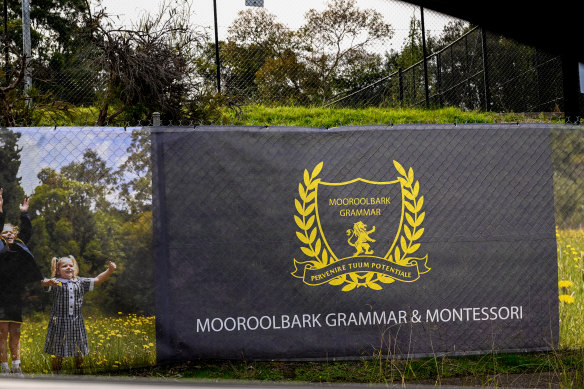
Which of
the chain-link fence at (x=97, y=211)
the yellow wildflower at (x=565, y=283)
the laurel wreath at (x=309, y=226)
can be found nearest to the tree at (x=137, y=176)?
the chain-link fence at (x=97, y=211)

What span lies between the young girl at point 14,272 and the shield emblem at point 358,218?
206cm

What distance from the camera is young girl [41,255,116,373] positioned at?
402 centimetres

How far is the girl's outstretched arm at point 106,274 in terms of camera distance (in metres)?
4.10

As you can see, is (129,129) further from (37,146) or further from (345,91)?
(345,91)

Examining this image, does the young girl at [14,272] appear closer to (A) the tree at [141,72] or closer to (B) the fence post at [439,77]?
(A) the tree at [141,72]

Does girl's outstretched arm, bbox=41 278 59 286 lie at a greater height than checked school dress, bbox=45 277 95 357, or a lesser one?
greater

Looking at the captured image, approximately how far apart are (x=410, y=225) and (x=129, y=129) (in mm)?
2173

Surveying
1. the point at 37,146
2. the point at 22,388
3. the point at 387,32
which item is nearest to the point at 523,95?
the point at 387,32

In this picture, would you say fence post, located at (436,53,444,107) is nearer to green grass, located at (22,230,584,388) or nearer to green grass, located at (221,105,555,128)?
green grass, located at (221,105,555,128)

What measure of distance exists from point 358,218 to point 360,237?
5.5 inches

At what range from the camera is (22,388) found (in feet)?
2.32

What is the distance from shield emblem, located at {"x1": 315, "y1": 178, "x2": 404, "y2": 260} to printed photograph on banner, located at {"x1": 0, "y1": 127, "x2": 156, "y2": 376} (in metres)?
1.28

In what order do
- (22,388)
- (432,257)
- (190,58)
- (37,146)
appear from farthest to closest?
1. (190,58)
2. (432,257)
3. (37,146)
4. (22,388)

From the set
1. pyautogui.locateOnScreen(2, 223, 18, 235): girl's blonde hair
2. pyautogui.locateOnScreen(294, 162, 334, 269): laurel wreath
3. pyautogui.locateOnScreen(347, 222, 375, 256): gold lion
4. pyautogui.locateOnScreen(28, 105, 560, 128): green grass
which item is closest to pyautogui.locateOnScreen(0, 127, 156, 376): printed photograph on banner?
pyautogui.locateOnScreen(2, 223, 18, 235): girl's blonde hair
